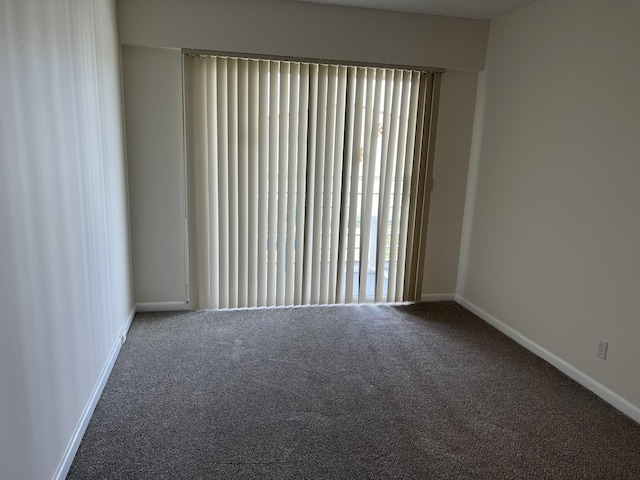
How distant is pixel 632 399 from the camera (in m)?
2.47

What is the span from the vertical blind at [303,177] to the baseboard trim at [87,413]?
0.92 meters

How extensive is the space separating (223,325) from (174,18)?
93.1 inches

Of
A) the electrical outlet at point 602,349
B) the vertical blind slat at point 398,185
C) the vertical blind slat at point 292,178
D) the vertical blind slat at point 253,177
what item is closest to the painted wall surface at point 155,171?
the vertical blind slat at point 253,177

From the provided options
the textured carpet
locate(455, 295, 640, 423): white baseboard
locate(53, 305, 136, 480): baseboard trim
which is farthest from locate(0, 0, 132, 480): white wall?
locate(455, 295, 640, 423): white baseboard

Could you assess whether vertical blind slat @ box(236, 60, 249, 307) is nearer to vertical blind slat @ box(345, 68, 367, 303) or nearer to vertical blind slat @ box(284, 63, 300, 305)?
vertical blind slat @ box(284, 63, 300, 305)

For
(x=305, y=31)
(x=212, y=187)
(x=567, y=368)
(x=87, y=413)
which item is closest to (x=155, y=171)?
(x=212, y=187)

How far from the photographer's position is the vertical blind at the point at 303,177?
11.5 ft

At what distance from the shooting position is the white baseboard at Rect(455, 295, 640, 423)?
98.3 inches

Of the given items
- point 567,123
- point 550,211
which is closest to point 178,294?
point 550,211

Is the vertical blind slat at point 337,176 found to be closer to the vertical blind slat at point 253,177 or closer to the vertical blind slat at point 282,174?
the vertical blind slat at point 282,174

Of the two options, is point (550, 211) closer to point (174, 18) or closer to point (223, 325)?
point (223, 325)

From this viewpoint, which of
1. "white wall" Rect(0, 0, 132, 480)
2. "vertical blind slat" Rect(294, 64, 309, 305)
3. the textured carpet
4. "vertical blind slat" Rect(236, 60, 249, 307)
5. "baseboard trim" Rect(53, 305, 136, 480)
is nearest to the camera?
"white wall" Rect(0, 0, 132, 480)

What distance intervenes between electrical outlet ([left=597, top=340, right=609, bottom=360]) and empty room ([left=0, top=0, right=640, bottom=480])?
2 cm

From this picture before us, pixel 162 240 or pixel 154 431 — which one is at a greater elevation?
pixel 162 240
